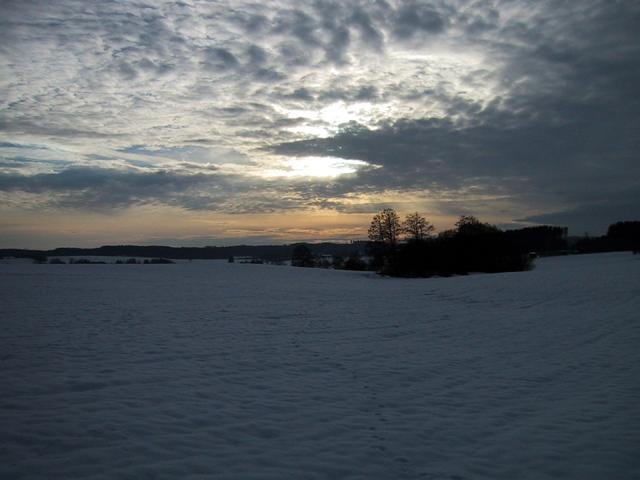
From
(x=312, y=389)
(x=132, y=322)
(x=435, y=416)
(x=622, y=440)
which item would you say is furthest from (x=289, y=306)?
(x=622, y=440)

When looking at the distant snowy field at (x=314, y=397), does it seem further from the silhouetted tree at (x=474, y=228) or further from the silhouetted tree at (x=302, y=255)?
the silhouetted tree at (x=302, y=255)

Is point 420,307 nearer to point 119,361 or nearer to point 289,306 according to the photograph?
point 289,306

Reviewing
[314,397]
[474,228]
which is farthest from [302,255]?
[314,397]

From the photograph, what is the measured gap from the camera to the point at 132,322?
15.8 metres

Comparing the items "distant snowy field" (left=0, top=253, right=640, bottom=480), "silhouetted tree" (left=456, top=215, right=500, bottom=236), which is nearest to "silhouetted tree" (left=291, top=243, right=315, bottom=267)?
"silhouetted tree" (left=456, top=215, right=500, bottom=236)

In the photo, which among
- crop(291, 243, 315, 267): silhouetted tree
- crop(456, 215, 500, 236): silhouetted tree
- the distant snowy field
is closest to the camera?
the distant snowy field

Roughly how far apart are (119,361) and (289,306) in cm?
1214

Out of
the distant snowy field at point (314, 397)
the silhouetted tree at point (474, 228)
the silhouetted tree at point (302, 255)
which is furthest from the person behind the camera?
the silhouetted tree at point (302, 255)

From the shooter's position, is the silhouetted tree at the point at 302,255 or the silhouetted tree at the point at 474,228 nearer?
the silhouetted tree at the point at 474,228

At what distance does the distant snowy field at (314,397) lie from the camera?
566 centimetres

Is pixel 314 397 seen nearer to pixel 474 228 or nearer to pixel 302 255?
pixel 474 228

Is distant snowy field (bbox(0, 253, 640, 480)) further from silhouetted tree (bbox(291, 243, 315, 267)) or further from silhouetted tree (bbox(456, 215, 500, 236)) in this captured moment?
silhouetted tree (bbox(291, 243, 315, 267))

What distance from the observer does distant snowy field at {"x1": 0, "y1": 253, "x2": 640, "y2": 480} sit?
223 inches

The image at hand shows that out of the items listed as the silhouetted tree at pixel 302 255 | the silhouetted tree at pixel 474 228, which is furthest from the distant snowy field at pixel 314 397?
the silhouetted tree at pixel 302 255
